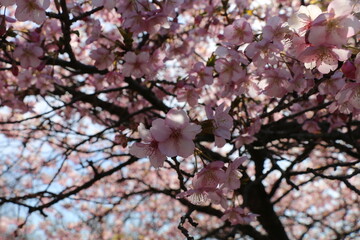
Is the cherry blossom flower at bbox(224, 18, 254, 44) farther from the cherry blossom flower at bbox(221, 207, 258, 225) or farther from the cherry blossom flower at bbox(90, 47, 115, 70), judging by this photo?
the cherry blossom flower at bbox(221, 207, 258, 225)

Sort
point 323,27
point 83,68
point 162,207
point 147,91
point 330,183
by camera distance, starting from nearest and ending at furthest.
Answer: point 323,27 → point 83,68 → point 147,91 → point 330,183 → point 162,207

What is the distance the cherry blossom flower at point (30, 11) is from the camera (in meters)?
1.94

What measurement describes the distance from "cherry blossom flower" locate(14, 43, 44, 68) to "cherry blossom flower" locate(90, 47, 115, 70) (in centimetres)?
36

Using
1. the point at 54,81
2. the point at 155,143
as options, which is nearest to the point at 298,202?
the point at 54,81

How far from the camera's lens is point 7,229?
11562 millimetres

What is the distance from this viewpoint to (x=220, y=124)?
61.0 inches

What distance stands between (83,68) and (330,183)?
7.27 m

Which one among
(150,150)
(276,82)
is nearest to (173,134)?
(150,150)

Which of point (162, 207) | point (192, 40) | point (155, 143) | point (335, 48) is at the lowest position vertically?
point (155, 143)

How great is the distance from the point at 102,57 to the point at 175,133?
1477mm

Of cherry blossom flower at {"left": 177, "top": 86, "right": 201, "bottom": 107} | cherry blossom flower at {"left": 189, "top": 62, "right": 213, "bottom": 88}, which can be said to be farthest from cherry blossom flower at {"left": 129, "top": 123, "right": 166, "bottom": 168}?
cherry blossom flower at {"left": 177, "top": 86, "right": 201, "bottom": 107}

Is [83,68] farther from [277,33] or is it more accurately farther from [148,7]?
[277,33]

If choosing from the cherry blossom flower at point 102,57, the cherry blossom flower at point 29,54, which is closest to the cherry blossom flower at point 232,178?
the cherry blossom flower at point 102,57

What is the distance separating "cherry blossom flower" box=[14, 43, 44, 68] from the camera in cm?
260
